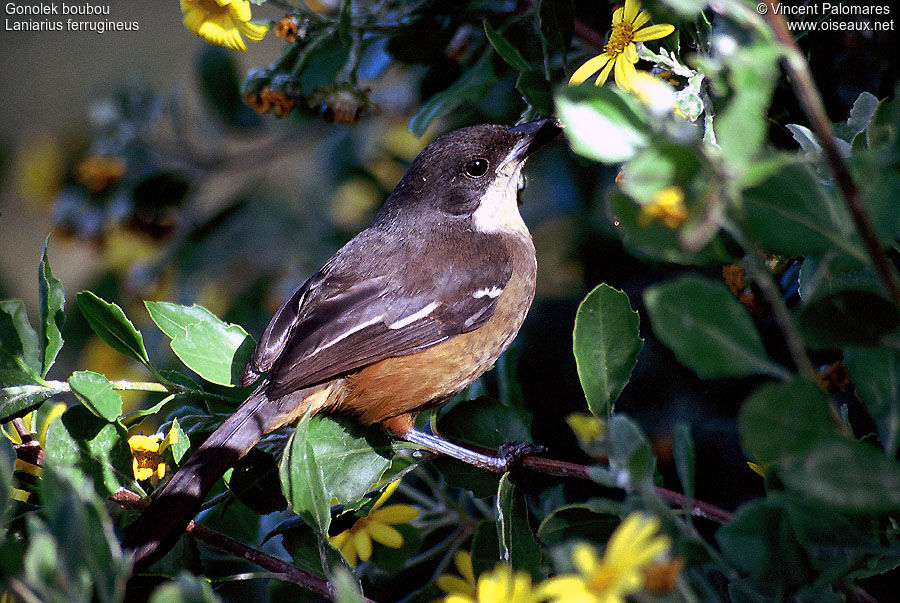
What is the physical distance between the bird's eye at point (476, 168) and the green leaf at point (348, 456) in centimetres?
128

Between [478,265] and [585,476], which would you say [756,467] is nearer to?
[585,476]

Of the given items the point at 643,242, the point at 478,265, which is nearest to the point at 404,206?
the point at 478,265

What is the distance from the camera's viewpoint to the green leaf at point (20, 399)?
1793 millimetres

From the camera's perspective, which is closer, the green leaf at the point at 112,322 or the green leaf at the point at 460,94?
the green leaf at the point at 112,322

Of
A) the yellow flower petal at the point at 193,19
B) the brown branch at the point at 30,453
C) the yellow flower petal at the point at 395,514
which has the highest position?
the yellow flower petal at the point at 193,19

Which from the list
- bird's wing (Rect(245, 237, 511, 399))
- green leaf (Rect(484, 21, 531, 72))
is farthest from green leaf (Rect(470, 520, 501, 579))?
green leaf (Rect(484, 21, 531, 72))

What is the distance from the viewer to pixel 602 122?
1.12 meters

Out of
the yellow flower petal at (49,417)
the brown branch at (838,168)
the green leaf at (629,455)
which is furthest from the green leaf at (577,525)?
the yellow flower petal at (49,417)

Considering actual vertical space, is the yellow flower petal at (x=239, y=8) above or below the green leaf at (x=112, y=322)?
above

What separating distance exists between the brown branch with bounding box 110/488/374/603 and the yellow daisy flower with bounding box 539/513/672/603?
785 mm

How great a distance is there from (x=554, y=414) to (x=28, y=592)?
6.47 feet

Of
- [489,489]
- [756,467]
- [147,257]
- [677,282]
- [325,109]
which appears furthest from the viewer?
[147,257]

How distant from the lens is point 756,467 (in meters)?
1.75

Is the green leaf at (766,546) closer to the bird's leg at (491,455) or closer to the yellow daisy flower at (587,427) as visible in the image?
the yellow daisy flower at (587,427)
